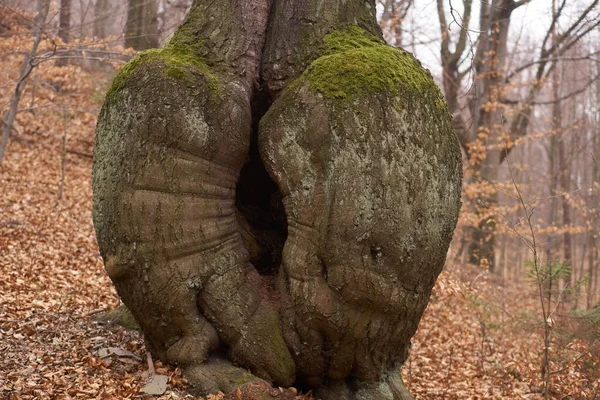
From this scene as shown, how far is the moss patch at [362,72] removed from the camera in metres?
4.09

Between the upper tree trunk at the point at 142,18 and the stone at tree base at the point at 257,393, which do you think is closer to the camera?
the stone at tree base at the point at 257,393

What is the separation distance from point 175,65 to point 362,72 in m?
1.43

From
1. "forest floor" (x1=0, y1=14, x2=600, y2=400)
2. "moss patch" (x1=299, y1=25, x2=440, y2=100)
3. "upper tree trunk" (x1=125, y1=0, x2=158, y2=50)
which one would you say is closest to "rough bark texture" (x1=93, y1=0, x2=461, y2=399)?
"moss patch" (x1=299, y1=25, x2=440, y2=100)

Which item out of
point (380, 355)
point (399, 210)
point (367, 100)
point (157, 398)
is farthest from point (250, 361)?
point (367, 100)

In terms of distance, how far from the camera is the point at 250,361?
431 cm

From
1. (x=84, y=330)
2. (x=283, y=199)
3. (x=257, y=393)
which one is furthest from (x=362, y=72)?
(x=84, y=330)

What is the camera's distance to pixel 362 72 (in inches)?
163

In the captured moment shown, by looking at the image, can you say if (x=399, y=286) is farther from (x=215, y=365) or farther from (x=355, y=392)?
(x=215, y=365)

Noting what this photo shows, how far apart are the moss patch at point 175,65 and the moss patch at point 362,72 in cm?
76

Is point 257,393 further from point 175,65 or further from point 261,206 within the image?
point 175,65

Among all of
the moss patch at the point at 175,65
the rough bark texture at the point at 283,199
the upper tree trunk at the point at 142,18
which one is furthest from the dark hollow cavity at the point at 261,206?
the upper tree trunk at the point at 142,18

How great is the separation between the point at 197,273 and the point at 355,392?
168 centimetres

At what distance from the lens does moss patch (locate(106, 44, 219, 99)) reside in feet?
13.6

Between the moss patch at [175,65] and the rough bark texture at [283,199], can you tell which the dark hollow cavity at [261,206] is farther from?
the moss patch at [175,65]
